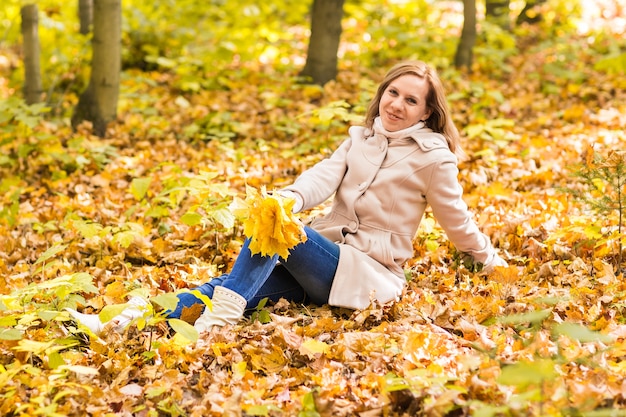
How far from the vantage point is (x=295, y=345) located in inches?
105

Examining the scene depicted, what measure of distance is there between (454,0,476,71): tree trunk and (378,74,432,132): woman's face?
4599mm

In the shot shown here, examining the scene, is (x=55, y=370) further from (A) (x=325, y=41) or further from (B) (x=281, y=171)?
(A) (x=325, y=41)

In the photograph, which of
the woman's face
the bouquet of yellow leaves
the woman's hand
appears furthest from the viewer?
the woman's hand

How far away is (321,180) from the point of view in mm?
3146

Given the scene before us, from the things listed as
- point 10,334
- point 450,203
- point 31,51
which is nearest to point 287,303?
point 450,203

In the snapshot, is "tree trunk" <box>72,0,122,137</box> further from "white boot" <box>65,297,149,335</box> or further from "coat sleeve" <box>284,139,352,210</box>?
"white boot" <box>65,297,149,335</box>

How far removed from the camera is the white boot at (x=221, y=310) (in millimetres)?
2807

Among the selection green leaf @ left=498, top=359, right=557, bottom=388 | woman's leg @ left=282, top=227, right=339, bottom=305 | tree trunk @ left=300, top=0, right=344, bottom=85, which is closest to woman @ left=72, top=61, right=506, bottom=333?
woman's leg @ left=282, top=227, right=339, bottom=305

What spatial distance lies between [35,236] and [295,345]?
94.2 inches

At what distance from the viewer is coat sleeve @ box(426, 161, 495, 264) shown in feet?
10.0

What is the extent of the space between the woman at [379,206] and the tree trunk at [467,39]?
464 centimetres

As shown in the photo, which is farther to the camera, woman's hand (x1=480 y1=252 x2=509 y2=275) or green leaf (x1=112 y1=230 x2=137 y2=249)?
green leaf (x1=112 y1=230 x2=137 y2=249)

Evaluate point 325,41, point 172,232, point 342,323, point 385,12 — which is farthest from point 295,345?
point 385,12

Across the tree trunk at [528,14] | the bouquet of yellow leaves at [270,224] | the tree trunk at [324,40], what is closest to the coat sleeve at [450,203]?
the bouquet of yellow leaves at [270,224]
